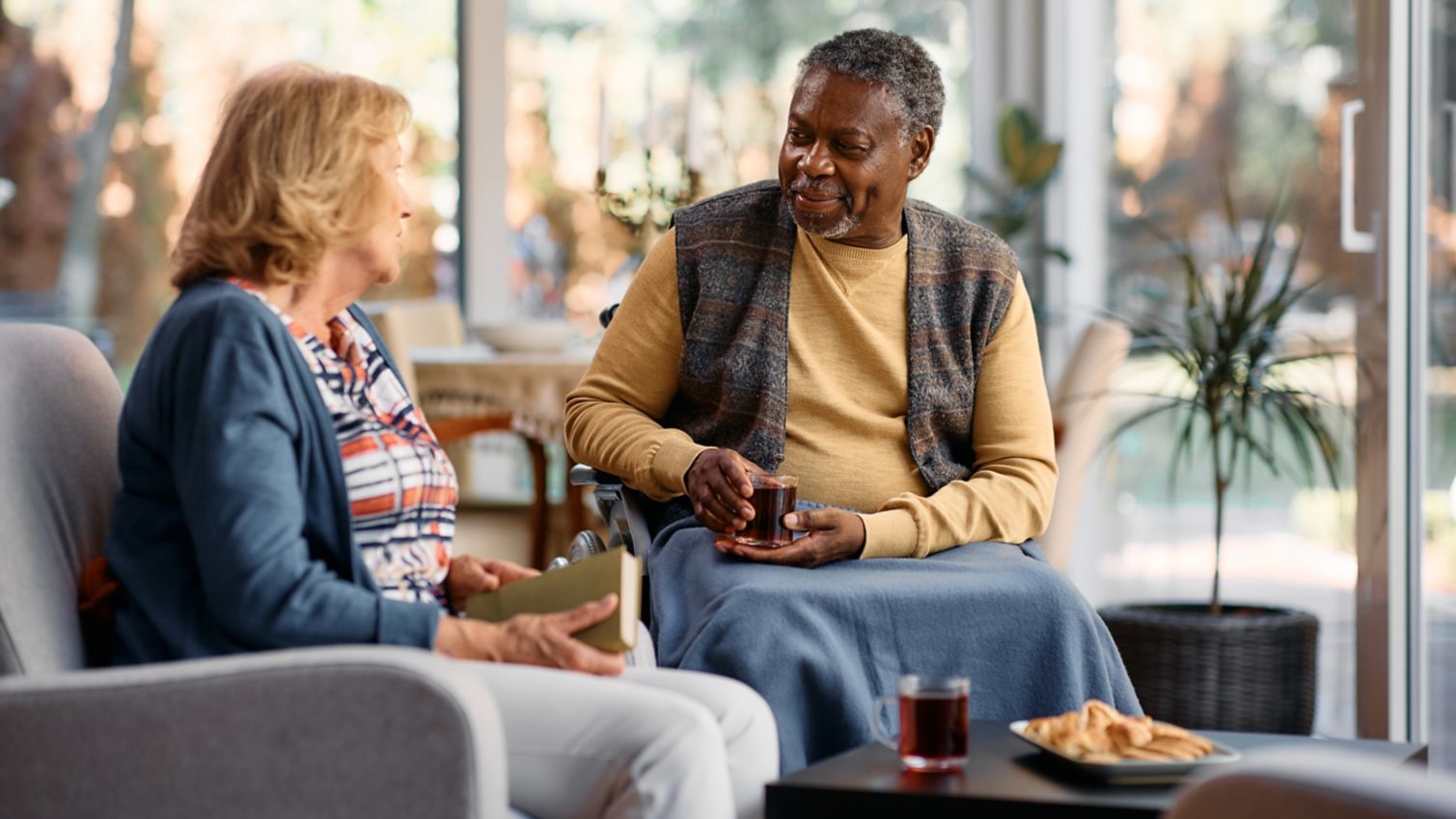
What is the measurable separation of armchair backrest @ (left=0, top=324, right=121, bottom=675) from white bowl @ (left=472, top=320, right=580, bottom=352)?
2.56 m

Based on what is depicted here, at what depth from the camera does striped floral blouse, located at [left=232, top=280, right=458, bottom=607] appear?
1639 mm

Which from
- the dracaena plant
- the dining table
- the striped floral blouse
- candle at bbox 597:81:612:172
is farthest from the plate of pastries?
candle at bbox 597:81:612:172

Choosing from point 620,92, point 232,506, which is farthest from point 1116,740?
point 620,92

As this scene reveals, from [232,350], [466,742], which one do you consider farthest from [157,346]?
[466,742]

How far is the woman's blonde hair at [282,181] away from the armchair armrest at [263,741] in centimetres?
46

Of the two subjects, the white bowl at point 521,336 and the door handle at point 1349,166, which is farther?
the white bowl at point 521,336

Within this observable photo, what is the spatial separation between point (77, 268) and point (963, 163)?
3.31 m

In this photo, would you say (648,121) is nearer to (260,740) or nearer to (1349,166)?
(1349,166)

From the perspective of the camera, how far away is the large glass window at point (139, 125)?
590 cm

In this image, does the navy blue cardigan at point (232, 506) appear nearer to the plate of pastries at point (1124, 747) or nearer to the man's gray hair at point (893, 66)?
the plate of pastries at point (1124, 747)

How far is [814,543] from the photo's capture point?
214 centimetres

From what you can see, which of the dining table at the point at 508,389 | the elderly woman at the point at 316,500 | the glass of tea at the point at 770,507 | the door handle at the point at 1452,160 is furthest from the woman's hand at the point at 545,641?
the dining table at the point at 508,389

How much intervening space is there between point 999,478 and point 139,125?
463 centimetres

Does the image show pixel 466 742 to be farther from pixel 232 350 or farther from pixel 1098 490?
pixel 1098 490
